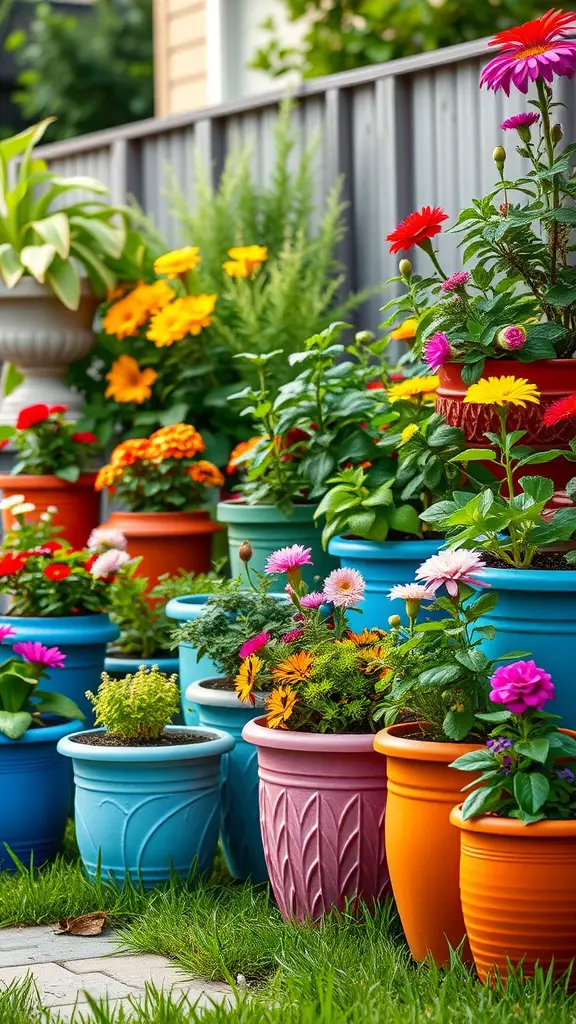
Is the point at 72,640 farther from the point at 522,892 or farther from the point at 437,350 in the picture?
the point at 522,892

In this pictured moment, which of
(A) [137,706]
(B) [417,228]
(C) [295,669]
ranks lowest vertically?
(A) [137,706]

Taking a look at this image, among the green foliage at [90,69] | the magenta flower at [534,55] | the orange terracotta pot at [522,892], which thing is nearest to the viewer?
the orange terracotta pot at [522,892]

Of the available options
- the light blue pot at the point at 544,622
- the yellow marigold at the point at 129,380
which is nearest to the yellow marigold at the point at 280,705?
the light blue pot at the point at 544,622

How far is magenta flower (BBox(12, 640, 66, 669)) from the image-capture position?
383cm

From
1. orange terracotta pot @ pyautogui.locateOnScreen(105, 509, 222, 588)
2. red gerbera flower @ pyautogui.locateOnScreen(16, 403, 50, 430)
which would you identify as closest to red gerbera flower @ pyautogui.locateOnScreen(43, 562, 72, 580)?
orange terracotta pot @ pyautogui.locateOnScreen(105, 509, 222, 588)

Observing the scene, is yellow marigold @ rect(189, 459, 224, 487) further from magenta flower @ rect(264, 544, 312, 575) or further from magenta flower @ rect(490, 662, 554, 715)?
magenta flower @ rect(490, 662, 554, 715)

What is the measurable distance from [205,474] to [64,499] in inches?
29.2

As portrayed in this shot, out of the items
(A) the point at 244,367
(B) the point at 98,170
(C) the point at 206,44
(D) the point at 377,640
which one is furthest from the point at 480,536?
(C) the point at 206,44

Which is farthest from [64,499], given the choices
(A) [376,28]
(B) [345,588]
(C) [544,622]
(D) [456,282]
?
(A) [376,28]

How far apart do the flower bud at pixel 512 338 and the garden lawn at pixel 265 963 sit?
3.70ft

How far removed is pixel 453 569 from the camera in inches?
106

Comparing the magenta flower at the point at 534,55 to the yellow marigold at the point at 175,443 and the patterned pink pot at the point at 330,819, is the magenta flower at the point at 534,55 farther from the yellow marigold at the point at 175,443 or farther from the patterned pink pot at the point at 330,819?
the yellow marigold at the point at 175,443

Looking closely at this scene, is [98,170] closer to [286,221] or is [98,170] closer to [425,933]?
[286,221]

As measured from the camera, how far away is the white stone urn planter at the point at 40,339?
557cm
